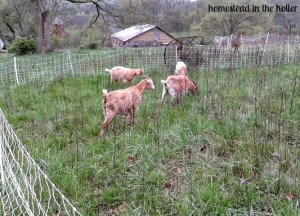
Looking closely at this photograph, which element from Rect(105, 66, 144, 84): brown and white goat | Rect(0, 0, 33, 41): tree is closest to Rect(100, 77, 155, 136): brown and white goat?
Rect(105, 66, 144, 84): brown and white goat

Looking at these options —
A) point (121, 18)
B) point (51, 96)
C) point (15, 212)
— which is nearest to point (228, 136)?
→ point (15, 212)

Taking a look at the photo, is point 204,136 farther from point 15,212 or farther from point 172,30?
point 172,30

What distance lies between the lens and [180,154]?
397 centimetres

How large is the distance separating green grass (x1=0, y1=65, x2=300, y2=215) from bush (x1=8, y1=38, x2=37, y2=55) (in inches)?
672

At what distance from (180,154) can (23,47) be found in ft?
67.4

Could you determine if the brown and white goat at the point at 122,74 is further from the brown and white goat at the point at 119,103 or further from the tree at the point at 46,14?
the tree at the point at 46,14

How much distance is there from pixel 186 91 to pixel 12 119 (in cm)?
315

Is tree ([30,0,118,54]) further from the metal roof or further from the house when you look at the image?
the house

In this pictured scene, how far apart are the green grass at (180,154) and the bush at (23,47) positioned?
17075mm

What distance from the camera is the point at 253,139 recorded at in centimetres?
387

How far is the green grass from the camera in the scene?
3.03 m

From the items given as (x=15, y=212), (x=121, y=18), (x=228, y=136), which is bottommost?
(x=15, y=212)

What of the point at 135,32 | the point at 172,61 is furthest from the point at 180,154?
the point at 135,32

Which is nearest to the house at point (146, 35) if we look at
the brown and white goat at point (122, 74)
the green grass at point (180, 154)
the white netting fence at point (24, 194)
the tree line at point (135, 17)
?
the tree line at point (135, 17)
